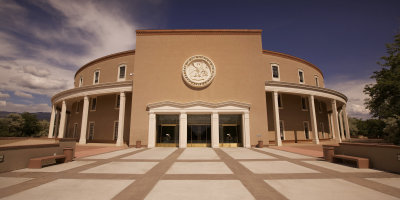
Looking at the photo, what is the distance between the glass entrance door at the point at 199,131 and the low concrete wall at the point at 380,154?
13459 mm

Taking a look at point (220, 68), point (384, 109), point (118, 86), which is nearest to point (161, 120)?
point (118, 86)

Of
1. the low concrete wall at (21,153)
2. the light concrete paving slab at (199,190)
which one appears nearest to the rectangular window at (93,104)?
the low concrete wall at (21,153)

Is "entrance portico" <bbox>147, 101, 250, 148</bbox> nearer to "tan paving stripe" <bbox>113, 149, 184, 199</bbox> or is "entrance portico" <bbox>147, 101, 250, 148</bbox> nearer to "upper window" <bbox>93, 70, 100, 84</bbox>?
"tan paving stripe" <bbox>113, 149, 184, 199</bbox>

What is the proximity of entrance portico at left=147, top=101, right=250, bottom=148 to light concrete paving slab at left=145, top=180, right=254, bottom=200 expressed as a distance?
1411 centimetres

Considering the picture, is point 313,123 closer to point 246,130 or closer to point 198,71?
point 246,130

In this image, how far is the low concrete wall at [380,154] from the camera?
28.1ft

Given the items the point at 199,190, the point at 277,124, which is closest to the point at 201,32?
the point at 277,124

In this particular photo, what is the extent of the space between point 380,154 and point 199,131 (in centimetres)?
1559

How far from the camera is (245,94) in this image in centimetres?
2208

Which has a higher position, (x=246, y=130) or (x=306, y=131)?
(x=246, y=130)

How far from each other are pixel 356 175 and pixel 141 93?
2061 cm

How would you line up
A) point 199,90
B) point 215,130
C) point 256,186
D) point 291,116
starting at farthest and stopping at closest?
point 291,116 → point 199,90 → point 215,130 → point 256,186

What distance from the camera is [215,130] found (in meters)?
20.9

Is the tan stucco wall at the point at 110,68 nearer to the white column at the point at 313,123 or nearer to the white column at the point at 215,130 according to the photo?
the white column at the point at 215,130
